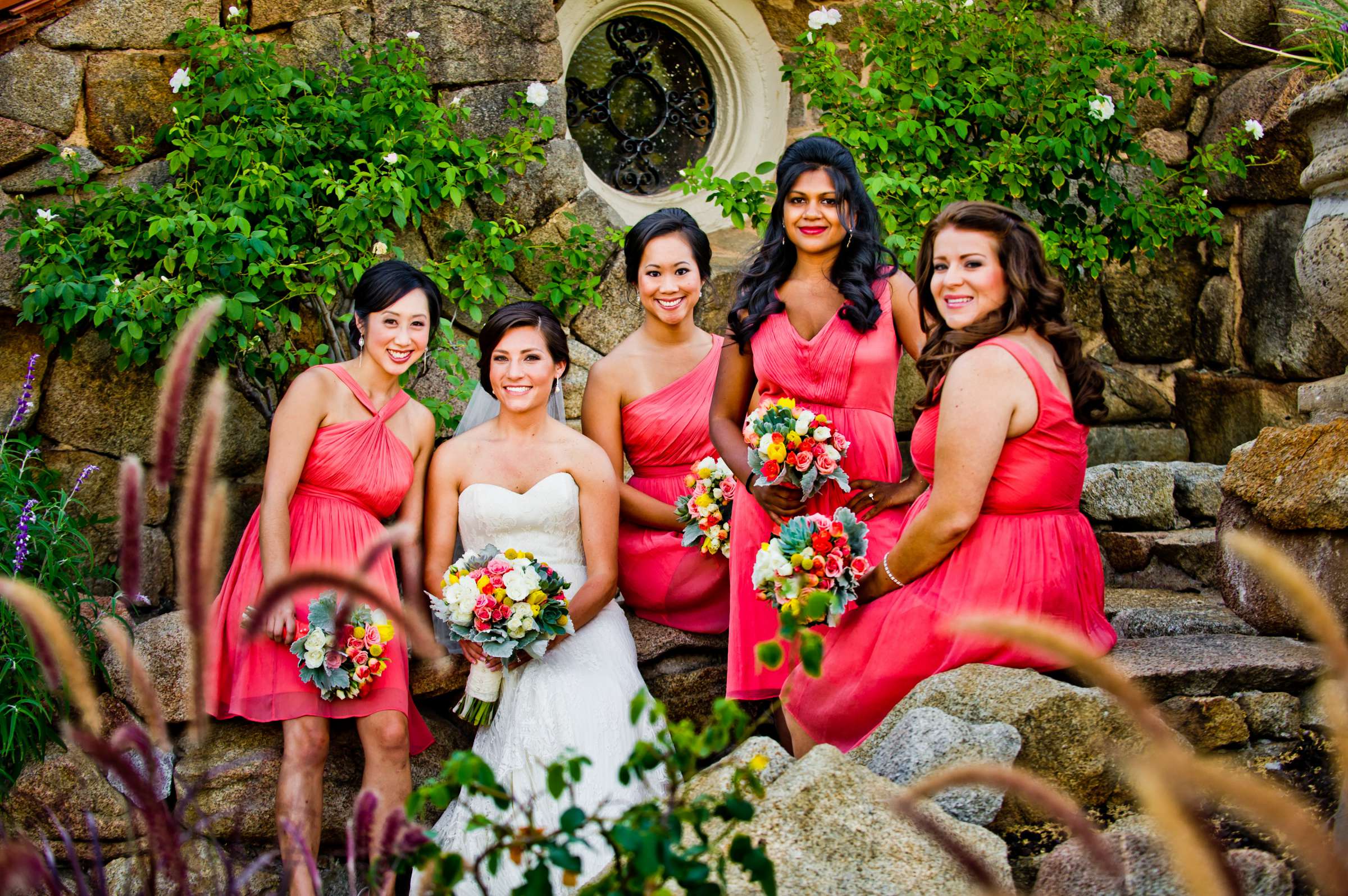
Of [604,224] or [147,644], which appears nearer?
[147,644]

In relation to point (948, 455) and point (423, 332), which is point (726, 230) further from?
point (948, 455)

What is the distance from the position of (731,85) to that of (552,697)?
3.80 m

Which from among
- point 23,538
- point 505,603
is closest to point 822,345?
point 505,603

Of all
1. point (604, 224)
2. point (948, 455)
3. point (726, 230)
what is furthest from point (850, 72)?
point (948, 455)

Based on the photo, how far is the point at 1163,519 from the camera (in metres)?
5.00

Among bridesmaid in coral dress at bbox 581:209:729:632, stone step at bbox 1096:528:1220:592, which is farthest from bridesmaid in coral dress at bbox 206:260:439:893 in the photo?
stone step at bbox 1096:528:1220:592

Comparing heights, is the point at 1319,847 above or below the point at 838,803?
above

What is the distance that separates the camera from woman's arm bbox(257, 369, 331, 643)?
3.38 meters

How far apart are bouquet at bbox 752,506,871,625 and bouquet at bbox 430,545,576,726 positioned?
25.2 inches

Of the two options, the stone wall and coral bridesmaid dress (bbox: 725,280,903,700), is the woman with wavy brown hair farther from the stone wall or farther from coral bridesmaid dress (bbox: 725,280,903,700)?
the stone wall

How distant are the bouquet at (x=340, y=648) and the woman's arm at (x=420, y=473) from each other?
380 millimetres

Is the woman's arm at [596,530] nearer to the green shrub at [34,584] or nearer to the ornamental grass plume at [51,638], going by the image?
the green shrub at [34,584]

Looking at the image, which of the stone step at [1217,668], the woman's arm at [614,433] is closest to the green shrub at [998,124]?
the woman's arm at [614,433]

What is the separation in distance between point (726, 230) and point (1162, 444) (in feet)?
8.26
